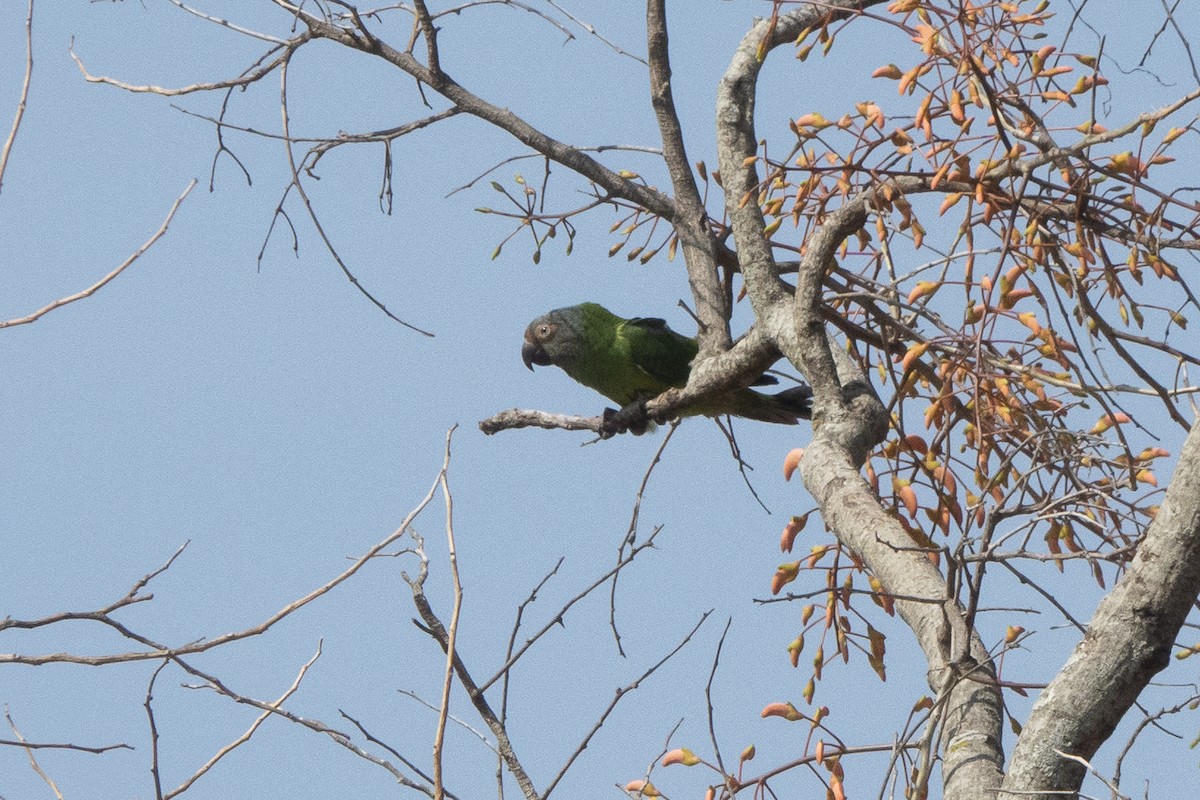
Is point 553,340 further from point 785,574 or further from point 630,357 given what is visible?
point 785,574

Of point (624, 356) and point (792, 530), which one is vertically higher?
point (624, 356)

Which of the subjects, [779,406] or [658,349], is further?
[658,349]

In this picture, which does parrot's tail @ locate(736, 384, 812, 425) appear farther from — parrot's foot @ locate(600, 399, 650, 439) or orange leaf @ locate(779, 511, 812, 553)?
orange leaf @ locate(779, 511, 812, 553)

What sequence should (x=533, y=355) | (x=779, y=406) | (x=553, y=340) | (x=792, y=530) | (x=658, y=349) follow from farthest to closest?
(x=533, y=355) < (x=553, y=340) < (x=658, y=349) < (x=779, y=406) < (x=792, y=530)

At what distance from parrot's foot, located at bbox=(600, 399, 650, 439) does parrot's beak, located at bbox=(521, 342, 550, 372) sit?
140 centimetres

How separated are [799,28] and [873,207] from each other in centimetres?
127

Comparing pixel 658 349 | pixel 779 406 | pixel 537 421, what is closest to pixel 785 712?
pixel 537 421

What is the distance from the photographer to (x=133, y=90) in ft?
11.8

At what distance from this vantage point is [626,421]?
17.1ft

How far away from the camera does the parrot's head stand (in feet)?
21.5

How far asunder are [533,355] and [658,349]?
3.10 feet

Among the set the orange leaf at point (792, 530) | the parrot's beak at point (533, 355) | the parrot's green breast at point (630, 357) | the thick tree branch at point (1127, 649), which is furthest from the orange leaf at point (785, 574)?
the parrot's beak at point (533, 355)

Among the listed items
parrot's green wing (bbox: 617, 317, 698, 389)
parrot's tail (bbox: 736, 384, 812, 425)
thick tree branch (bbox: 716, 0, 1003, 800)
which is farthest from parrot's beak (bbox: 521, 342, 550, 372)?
thick tree branch (bbox: 716, 0, 1003, 800)

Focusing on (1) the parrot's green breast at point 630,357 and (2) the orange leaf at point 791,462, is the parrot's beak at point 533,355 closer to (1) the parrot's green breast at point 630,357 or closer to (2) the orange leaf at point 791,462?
(1) the parrot's green breast at point 630,357
